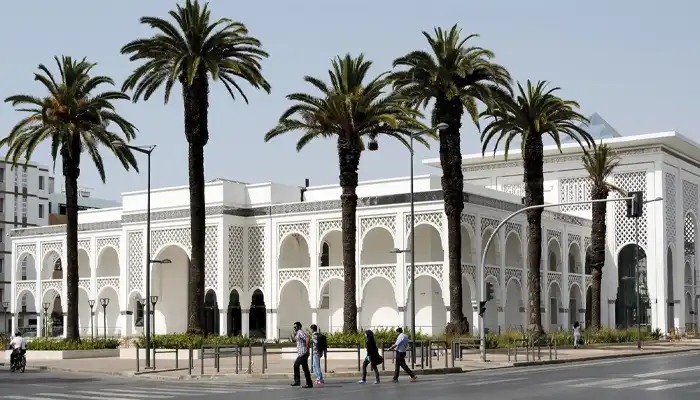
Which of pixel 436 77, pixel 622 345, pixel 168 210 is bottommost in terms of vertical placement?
pixel 622 345

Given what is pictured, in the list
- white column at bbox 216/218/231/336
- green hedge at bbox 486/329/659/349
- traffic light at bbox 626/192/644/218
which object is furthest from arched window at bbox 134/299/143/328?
traffic light at bbox 626/192/644/218

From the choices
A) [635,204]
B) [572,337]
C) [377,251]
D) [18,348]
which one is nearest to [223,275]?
[377,251]

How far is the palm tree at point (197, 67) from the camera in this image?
140 ft

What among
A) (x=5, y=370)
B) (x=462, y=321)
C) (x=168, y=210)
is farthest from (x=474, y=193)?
(x=5, y=370)

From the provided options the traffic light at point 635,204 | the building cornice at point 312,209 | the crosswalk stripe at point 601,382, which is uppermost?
the building cornice at point 312,209

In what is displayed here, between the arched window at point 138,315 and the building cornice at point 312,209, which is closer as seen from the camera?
the building cornice at point 312,209

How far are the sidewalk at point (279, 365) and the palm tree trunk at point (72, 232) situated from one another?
316 centimetres

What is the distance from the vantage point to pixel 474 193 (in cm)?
5756

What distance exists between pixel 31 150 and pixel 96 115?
132 inches

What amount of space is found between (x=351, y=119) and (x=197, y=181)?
22.3 ft

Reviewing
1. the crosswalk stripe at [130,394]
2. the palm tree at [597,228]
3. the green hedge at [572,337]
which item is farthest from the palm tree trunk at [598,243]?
the crosswalk stripe at [130,394]

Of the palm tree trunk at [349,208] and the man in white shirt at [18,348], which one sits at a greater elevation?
the palm tree trunk at [349,208]

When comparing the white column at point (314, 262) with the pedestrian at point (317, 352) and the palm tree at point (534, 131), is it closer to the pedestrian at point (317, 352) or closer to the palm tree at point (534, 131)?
the palm tree at point (534, 131)

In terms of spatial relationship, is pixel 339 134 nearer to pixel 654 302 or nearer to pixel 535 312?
pixel 535 312
